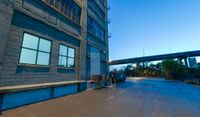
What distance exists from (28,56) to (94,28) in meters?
10.7

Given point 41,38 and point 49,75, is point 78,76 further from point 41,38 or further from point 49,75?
point 41,38

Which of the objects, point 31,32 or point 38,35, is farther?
point 38,35

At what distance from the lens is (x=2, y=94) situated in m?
5.03

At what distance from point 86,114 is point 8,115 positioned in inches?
128

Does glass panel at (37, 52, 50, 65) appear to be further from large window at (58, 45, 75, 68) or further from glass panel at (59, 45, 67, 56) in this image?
glass panel at (59, 45, 67, 56)

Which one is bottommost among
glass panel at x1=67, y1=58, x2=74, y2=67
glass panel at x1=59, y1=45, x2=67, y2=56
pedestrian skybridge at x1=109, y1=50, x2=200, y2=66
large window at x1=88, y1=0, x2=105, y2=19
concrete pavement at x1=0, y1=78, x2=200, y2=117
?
concrete pavement at x1=0, y1=78, x2=200, y2=117

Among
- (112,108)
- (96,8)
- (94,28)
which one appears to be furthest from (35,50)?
(96,8)

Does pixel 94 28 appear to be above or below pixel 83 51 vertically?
above

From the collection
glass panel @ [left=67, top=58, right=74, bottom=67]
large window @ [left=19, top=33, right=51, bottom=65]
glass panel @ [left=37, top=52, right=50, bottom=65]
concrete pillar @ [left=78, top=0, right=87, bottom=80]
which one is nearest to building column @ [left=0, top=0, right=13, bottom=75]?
large window @ [left=19, top=33, right=51, bottom=65]

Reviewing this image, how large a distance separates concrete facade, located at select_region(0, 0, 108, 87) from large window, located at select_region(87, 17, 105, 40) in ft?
5.68

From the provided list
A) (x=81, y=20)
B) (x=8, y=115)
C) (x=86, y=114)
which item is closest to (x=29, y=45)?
(x=8, y=115)

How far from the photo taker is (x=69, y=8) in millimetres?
10688

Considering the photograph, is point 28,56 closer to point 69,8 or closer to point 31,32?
point 31,32

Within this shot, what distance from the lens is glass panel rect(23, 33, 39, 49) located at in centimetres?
646
